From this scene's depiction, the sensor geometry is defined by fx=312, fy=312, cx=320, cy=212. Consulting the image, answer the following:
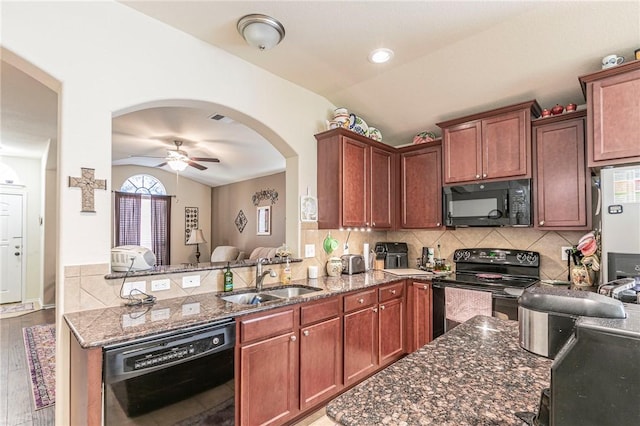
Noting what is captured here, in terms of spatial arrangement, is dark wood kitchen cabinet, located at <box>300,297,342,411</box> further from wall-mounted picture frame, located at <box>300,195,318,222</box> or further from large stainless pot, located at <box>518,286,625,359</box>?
large stainless pot, located at <box>518,286,625,359</box>

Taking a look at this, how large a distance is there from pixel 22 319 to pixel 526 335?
6.57 metres

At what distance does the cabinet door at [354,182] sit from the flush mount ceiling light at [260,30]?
43.9 inches

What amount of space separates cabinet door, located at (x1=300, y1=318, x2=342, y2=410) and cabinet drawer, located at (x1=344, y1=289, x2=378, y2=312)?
0.17 metres

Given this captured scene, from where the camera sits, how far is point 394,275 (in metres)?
3.20

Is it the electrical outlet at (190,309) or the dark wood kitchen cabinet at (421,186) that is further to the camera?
the dark wood kitchen cabinet at (421,186)

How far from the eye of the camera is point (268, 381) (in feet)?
6.46

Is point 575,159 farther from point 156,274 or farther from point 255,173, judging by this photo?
point 255,173

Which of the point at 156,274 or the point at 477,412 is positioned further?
the point at 156,274

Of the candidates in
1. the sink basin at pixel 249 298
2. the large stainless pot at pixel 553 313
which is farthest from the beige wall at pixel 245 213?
the large stainless pot at pixel 553 313

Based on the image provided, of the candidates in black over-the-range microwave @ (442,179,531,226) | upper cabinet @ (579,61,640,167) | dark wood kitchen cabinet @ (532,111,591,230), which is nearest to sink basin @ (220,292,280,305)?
black over-the-range microwave @ (442,179,531,226)

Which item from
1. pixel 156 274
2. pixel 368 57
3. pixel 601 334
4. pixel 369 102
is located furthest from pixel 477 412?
pixel 369 102

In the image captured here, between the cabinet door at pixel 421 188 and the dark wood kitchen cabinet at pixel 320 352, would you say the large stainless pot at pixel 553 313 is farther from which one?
the cabinet door at pixel 421 188

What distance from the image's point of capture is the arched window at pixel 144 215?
24.1ft

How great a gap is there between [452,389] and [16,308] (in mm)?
7217
